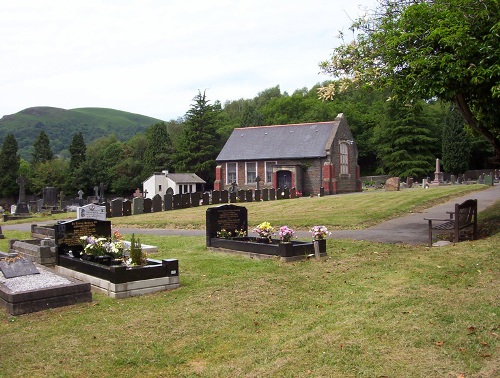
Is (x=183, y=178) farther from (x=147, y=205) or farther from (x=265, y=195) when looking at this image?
(x=147, y=205)

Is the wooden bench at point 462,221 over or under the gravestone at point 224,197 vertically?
under

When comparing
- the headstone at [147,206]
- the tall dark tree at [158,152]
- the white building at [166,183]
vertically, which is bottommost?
the headstone at [147,206]

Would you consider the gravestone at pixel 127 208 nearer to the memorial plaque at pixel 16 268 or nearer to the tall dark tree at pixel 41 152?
the memorial plaque at pixel 16 268

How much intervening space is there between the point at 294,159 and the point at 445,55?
38.9 metres

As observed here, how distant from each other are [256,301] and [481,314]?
11.0 ft

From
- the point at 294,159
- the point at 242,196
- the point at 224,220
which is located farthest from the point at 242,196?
the point at 224,220

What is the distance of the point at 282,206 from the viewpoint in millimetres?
29828

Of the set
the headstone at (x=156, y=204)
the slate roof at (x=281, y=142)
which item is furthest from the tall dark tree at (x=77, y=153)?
the headstone at (x=156, y=204)

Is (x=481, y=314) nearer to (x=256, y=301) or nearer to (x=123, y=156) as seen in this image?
(x=256, y=301)

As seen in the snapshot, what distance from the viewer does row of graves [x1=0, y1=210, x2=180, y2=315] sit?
8172 millimetres

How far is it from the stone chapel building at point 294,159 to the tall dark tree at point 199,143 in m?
11.0

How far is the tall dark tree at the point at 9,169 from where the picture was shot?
67.5 m

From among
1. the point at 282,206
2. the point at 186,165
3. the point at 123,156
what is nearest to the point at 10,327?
the point at 282,206

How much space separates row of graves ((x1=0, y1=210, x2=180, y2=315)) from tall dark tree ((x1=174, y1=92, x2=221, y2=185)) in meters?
54.7
